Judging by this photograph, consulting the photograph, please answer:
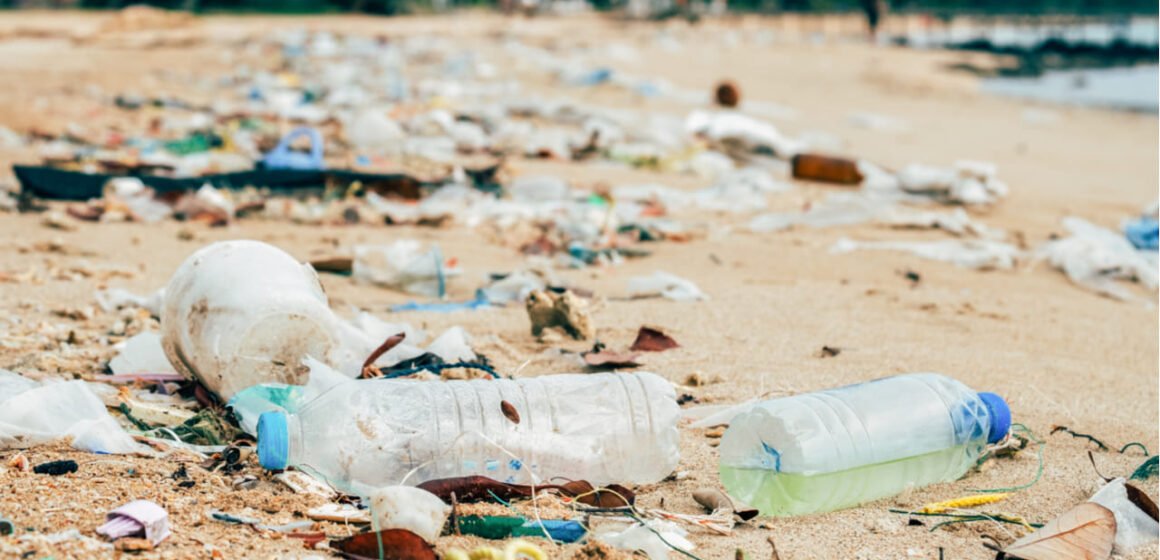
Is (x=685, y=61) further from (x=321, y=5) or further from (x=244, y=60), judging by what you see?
(x=321, y=5)

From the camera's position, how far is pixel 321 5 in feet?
93.5

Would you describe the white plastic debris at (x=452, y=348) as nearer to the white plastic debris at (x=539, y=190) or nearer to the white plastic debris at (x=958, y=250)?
the white plastic debris at (x=958, y=250)

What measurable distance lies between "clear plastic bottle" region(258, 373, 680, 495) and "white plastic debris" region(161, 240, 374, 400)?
282 mm

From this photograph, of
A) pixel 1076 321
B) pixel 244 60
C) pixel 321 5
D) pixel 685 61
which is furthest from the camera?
pixel 321 5

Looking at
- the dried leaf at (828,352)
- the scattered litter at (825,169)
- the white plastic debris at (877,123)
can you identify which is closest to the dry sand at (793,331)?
the dried leaf at (828,352)

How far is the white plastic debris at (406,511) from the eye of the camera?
1899 millimetres

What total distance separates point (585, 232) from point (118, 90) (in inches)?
284

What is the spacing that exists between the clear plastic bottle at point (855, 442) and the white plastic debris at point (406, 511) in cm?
66

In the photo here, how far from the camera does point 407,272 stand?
4.10 m

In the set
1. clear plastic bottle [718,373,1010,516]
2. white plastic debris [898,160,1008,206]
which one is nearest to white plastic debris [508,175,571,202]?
white plastic debris [898,160,1008,206]

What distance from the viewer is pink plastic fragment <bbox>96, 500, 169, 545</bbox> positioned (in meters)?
1.82

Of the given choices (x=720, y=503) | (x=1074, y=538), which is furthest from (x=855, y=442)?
(x=1074, y=538)

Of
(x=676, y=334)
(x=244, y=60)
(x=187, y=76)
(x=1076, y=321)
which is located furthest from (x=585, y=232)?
(x=244, y=60)

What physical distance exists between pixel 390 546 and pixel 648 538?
0.46 m
